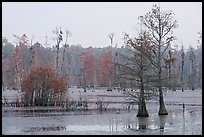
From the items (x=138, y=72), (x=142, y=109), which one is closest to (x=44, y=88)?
(x=138, y=72)

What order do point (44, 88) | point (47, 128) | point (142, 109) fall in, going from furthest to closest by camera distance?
point (44, 88), point (142, 109), point (47, 128)

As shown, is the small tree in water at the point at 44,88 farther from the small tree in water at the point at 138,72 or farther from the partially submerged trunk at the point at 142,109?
the partially submerged trunk at the point at 142,109

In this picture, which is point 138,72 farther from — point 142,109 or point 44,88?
point 44,88

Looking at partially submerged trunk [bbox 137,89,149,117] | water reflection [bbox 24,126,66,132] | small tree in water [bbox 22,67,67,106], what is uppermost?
small tree in water [bbox 22,67,67,106]

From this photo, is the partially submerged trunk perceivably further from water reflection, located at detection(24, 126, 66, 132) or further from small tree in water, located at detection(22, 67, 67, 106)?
small tree in water, located at detection(22, 67, 67, 106)

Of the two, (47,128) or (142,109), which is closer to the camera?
(47,128)

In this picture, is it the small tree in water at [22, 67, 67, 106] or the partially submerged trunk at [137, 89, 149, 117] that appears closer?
the partially submerged trunk at [137, 89, 149, 117]

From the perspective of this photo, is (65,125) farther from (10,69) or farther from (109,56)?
(109,56)

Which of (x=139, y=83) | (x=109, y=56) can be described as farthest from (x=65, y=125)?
(x=109, y=56)

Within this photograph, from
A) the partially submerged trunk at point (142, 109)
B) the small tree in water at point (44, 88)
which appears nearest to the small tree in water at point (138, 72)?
the partially submerged trunk at point (142, 109)

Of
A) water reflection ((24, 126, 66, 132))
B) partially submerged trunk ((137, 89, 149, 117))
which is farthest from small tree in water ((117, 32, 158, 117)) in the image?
water reflection ((24, 126, 66, 132))

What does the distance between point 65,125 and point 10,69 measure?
63.8 m

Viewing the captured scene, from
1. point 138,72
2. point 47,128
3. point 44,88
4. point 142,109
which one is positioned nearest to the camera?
point 47,128

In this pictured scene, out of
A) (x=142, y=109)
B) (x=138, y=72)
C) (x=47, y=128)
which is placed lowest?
(x=47, y=128)
